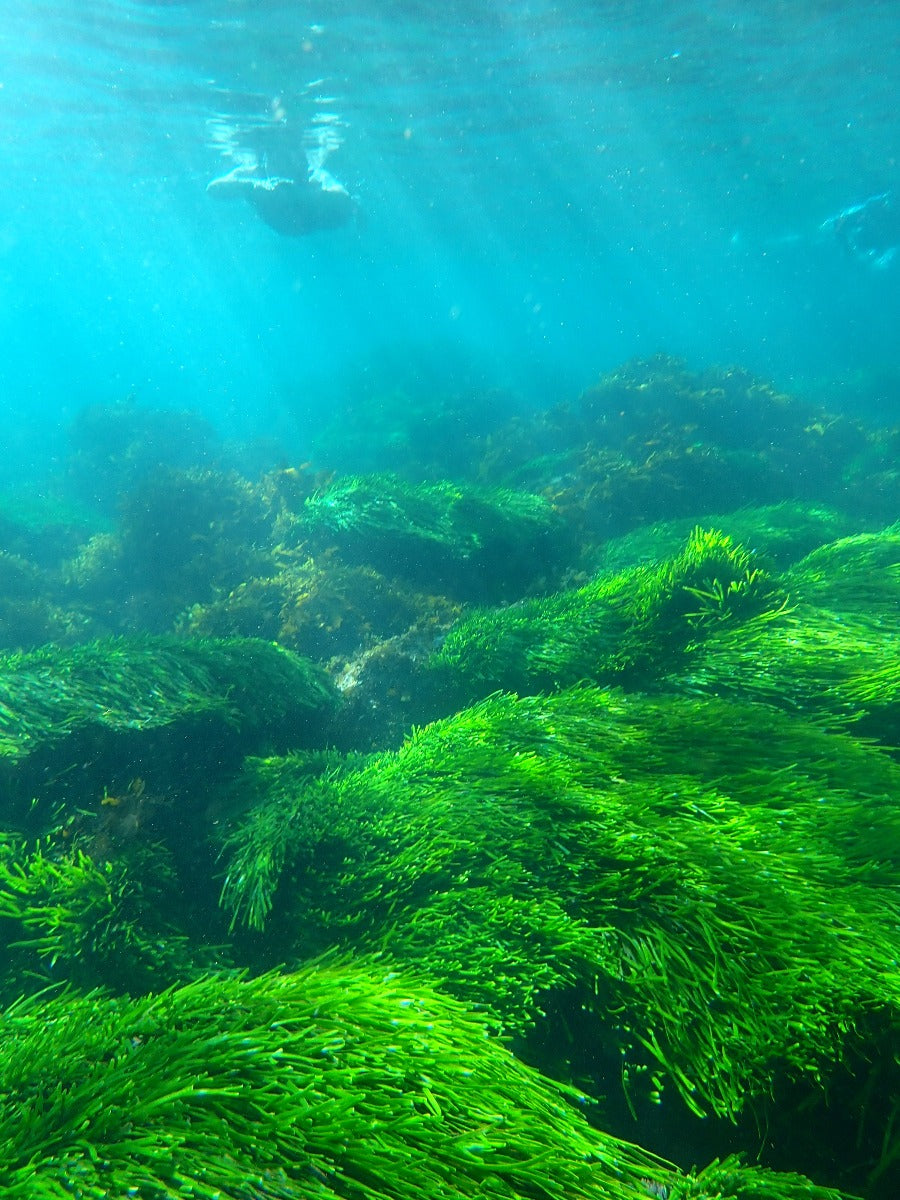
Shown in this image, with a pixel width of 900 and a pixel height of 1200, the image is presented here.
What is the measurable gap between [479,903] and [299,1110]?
3.32ft

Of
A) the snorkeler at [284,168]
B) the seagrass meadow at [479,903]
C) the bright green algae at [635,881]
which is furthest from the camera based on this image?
the snorkeler at [284,168]

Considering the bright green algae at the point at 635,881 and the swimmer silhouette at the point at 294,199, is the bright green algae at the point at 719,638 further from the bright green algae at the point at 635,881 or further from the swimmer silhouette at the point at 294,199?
the swimmer silhouette at the point at 294,199

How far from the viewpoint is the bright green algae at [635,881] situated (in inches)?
77.9

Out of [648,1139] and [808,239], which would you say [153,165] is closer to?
[648,1139]

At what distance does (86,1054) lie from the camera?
5.92 ft

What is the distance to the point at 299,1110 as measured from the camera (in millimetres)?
1607

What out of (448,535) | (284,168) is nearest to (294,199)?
(284,168)

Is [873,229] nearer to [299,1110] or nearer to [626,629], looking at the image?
[626,629]

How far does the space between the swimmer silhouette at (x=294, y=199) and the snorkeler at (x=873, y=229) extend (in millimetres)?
25909

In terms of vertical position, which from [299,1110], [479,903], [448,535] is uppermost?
[448,535]

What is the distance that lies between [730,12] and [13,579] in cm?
2201

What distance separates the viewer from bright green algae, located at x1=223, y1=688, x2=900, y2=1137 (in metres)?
1.98

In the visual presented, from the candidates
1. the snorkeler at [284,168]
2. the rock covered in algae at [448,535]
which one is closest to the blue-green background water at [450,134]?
the snorkeler at [284,168]

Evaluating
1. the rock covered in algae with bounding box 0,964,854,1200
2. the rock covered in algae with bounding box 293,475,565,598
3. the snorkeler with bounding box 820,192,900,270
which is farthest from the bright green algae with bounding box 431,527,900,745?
the snorkeler with bounding box 820,192,900,270
